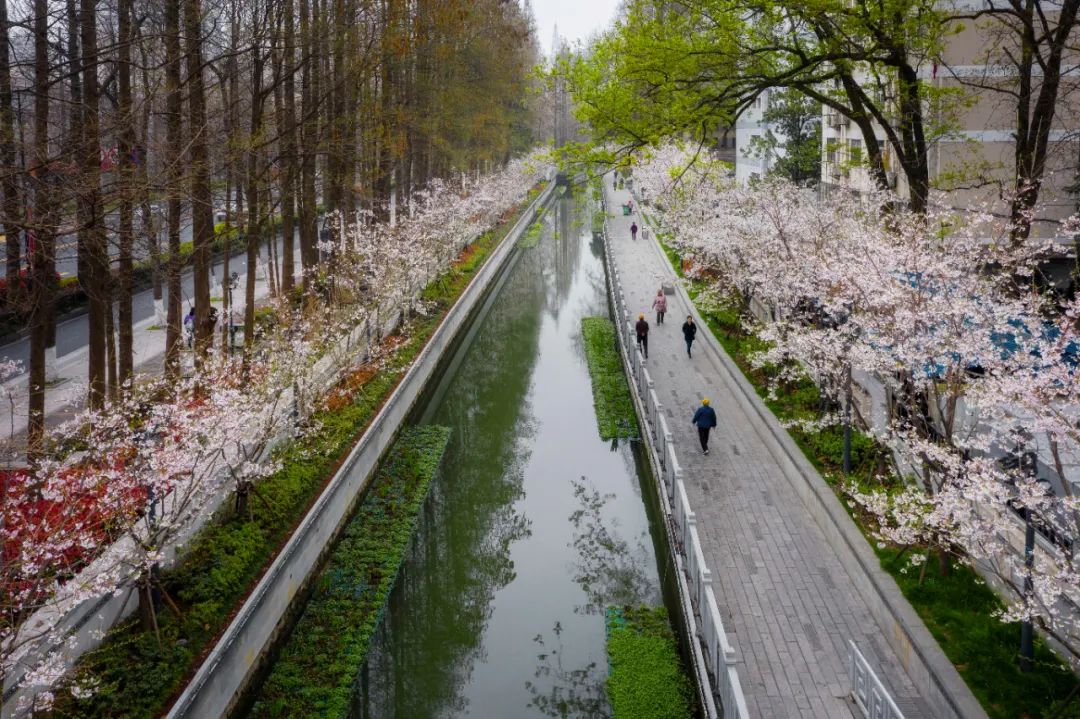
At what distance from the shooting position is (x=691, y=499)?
15.4 m

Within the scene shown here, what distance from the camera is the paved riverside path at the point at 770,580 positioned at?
9922 mm

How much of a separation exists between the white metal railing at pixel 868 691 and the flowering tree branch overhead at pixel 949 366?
5.15ft

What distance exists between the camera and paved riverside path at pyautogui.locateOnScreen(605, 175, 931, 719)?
9.92 metres

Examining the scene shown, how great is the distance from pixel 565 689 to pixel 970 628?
559 centimetres

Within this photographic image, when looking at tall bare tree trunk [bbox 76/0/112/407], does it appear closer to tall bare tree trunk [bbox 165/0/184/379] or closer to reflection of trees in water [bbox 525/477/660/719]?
tall bare tree trunk [bbox 165/0/184/379]

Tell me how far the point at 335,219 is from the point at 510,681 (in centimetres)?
1870

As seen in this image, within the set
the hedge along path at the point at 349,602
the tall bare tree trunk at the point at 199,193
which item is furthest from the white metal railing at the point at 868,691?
the tall bare tree trunk at the point at 199,193

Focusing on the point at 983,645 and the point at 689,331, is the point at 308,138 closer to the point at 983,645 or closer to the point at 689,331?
the point at 689,331

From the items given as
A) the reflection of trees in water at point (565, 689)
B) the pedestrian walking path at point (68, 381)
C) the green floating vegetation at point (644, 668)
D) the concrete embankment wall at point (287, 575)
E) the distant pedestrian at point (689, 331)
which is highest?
the distant pedestrian at point (689, 331)

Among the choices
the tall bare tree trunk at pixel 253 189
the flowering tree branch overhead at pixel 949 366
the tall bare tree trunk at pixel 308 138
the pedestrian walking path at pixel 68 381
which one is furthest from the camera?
the tall bare tree trunk at pixel 308 138

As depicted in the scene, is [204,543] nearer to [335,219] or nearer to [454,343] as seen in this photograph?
[335,219]

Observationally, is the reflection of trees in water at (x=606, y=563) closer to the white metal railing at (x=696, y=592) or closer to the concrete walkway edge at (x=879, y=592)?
the white metal railing at (x=696, y=592)

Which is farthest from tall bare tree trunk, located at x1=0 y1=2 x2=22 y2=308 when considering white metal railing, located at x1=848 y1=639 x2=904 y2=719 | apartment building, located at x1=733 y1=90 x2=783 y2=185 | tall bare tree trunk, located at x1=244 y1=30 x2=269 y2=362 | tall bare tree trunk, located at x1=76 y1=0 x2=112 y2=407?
apartment building, located at x1=733 y1=90 x2=783 y2=185

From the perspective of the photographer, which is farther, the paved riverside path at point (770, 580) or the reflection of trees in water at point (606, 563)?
the reflection of trees in water at point (606, 563)
